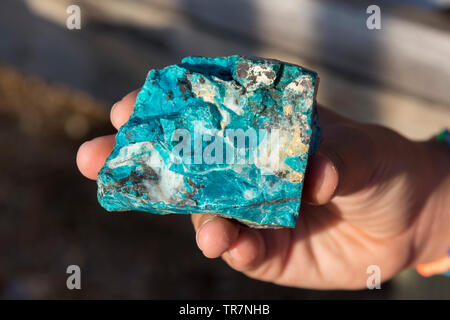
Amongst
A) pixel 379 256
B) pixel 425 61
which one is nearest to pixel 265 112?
pixel 379 256

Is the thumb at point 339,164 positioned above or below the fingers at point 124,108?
below

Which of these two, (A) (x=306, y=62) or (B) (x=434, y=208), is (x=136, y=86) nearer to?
(A) (x=306, y=62)

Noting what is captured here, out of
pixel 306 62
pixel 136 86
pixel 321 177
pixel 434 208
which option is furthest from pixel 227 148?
pixel 136 86

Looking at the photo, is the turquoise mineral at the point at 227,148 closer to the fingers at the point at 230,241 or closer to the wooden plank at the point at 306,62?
the fingers at the point at 230,241

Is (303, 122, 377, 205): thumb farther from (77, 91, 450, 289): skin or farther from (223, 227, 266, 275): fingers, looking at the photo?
Answer: (223, 227, 266, 275): fingers

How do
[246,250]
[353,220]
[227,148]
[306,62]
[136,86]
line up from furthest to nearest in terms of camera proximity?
[136,86] < [306,62] < [353,220] < [246,250] < [227,148]

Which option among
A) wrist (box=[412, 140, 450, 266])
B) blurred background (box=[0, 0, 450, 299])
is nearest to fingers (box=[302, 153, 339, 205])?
wrist (box=[412, 140, 450, 266])

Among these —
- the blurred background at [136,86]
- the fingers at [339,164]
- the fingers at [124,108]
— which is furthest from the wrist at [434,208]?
the fingers at [124,108]
